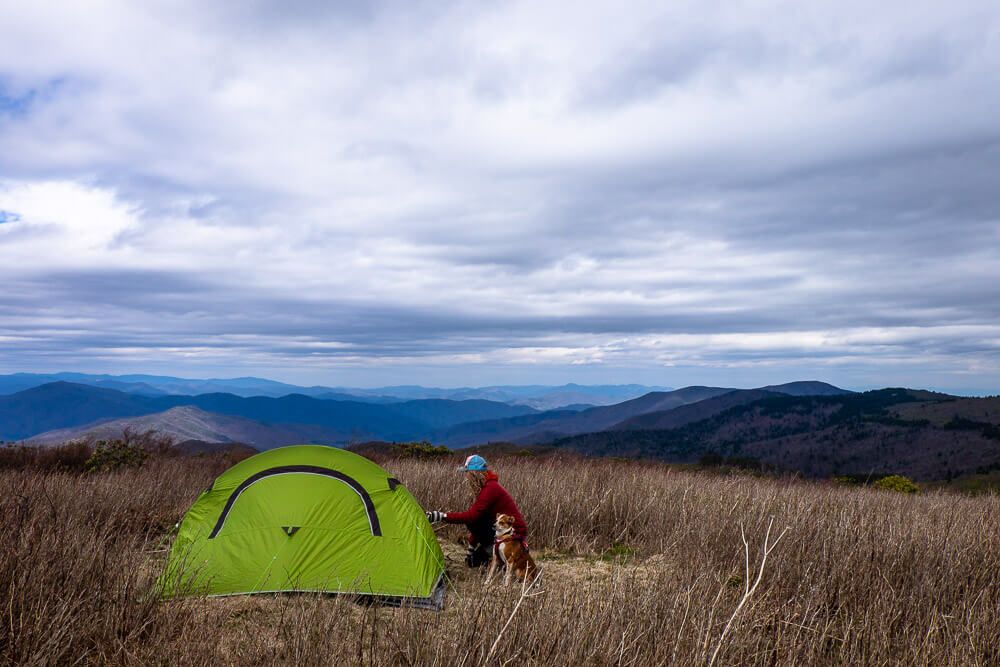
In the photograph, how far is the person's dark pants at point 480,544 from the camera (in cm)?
768

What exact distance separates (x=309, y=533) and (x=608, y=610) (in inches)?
158

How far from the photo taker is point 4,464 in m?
17.1

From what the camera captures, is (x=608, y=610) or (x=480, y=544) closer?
(x=608, y=610)

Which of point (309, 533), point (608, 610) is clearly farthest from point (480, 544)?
point (608, 610)

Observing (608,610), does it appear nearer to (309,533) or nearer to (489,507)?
(489,507)

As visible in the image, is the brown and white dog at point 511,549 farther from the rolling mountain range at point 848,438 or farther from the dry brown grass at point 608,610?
the rolling mountain range at point 848,438

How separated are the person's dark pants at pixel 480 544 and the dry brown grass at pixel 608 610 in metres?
0.20

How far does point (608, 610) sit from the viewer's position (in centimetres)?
387

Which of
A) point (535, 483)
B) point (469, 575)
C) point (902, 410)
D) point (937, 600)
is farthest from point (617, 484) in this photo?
point (902, 410)

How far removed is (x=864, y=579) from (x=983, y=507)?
7.18 meters

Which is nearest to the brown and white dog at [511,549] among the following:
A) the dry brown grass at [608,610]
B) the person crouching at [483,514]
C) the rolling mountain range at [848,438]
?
the person crouching at [483,514]

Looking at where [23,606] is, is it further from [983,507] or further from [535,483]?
[983,507]

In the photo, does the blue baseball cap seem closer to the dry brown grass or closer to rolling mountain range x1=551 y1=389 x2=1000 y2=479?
the dry brown grass

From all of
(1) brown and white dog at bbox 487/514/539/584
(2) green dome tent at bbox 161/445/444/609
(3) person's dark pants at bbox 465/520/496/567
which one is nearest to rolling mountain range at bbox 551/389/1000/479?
(3) person's dark pants at bbox 465/520/496/567
